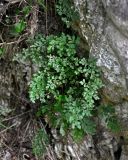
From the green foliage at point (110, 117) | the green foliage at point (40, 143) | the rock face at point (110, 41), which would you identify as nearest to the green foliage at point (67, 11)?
the rock face at point (110, 41)

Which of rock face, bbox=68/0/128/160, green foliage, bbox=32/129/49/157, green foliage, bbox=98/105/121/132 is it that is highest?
rock face, bbox=68/0/128/160

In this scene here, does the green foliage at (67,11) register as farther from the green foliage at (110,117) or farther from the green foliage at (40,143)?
the green foliage at (40,143)

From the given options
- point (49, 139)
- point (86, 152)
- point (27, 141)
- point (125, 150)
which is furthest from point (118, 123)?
point (27, 141)

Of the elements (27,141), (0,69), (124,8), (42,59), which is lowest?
(27,141)

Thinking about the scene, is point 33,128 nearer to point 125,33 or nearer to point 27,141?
point 27,141

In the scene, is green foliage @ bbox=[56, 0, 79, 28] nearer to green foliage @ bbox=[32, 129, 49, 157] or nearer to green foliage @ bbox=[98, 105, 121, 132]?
green foliage @ bbox=[98, 105, 121, 132]

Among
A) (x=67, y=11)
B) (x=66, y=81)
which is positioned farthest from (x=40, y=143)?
(x=67, y=11)

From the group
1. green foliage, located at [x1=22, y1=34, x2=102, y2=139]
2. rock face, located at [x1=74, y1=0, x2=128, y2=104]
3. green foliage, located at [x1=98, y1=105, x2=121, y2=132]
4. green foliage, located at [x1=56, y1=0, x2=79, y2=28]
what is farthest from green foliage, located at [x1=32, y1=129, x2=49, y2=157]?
green foliage, located at [x1=56, y1=0, x2=79, y2=28]
